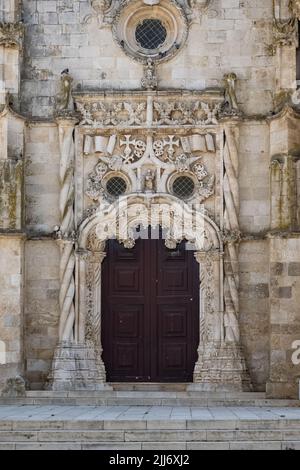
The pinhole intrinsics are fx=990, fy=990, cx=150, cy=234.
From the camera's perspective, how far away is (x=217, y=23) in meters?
16.4

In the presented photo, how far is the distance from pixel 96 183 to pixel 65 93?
156 cm

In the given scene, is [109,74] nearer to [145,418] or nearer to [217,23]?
[217,23]

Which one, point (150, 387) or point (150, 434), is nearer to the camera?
point (150, 434)

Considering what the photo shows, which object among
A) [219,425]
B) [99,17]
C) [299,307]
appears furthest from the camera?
[99,17]

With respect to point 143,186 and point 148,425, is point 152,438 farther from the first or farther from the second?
point 143,186

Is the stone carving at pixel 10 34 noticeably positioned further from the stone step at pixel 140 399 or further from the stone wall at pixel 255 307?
the stone step at pixel 140 399

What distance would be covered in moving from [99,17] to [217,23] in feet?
6.43

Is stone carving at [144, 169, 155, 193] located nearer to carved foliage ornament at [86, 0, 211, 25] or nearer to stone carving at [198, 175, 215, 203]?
stone carving at [198, 175, 215, 203]

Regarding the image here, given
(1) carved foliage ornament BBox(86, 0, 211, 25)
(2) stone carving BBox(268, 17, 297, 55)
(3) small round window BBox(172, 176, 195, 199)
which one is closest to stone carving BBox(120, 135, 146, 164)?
(3) small round window BBox(172, 176, 195, 199)

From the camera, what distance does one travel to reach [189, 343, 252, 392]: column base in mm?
15656

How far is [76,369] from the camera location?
51.9 ft

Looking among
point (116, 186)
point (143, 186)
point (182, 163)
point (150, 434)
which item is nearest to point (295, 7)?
point (182, 163)

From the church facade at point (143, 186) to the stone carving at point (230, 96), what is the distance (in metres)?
0.03

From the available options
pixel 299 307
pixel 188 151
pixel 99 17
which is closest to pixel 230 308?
pixel 299 307
